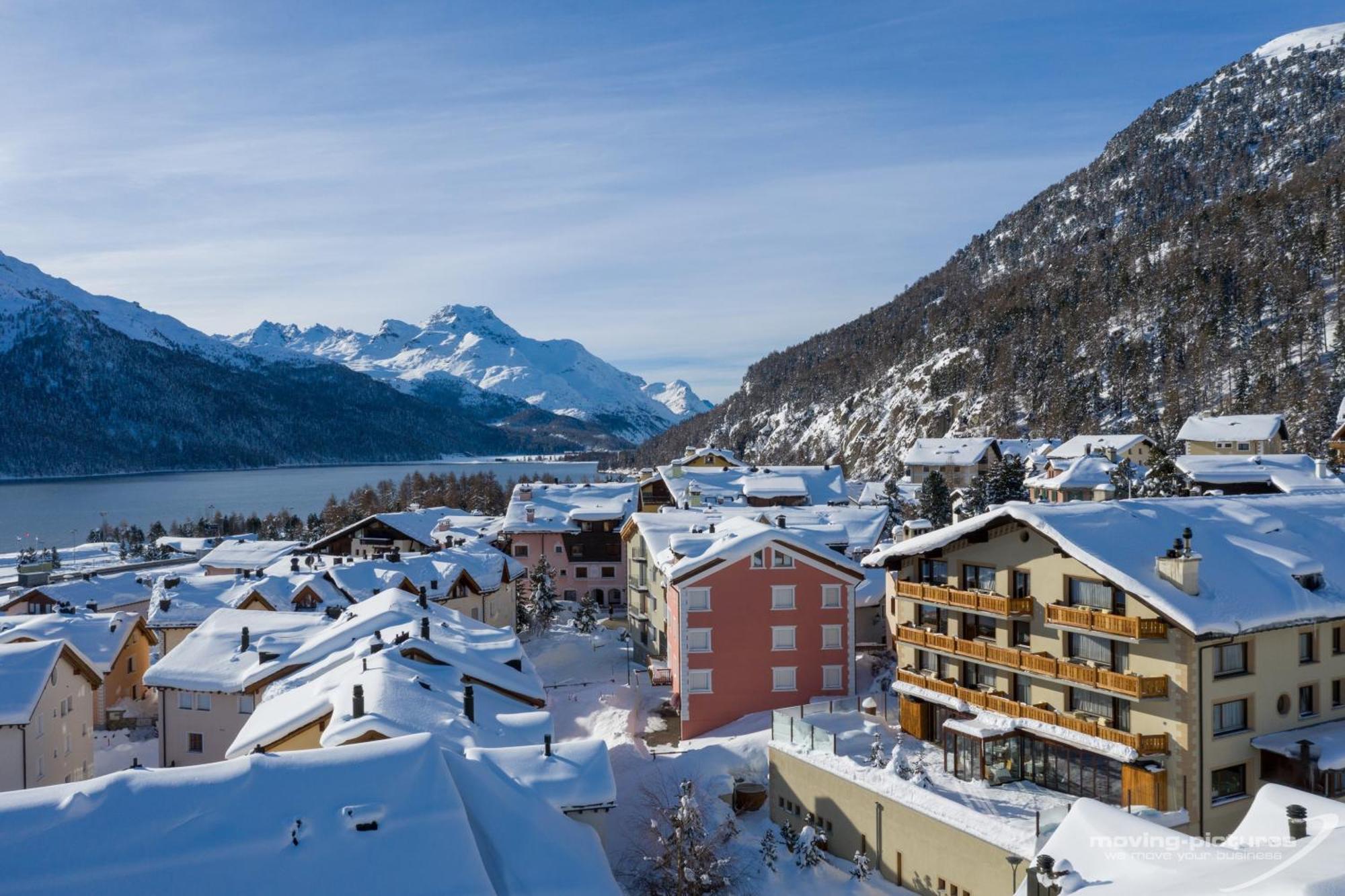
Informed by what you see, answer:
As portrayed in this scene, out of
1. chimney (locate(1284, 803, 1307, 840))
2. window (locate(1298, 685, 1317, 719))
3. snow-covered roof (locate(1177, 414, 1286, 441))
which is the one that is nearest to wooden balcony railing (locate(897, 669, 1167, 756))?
window (locate(1298, 685, 1317, 719))

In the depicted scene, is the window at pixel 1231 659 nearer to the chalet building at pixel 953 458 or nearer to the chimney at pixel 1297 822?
the chimney at pixel 1297 822

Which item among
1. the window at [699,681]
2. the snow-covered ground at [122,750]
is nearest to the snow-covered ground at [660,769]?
the window at [699,681]

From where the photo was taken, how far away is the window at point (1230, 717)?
2625 centimetres

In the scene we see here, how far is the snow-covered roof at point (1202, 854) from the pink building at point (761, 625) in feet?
67.9

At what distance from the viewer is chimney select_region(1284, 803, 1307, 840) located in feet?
52.7

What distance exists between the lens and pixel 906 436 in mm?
182375

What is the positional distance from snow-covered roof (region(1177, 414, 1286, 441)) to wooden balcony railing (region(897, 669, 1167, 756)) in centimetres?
9331

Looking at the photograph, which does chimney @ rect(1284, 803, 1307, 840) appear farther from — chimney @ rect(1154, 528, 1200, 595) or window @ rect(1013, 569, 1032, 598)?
window @ rect(1013, 569, 1032, 598)

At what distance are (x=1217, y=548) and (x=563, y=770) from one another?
805 inches

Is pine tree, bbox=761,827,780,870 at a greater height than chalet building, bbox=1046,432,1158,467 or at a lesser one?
lesser

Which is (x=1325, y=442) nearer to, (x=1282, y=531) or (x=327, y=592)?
(x=1282, y=531)

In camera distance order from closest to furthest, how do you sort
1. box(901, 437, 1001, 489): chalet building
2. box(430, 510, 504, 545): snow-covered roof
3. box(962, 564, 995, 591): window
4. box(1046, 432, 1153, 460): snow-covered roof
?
box(962, 564, 995, 591): window < box(430, 510, 504, 545): snow-covered roof < box(1046, 432, 1153, 460): snow-covered roof < box(901, 437, 1001, 489): chalet building

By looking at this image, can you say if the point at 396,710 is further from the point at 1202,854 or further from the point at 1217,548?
the point at 1217,548

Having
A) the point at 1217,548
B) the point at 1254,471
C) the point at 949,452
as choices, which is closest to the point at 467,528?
the point at 1254,471
